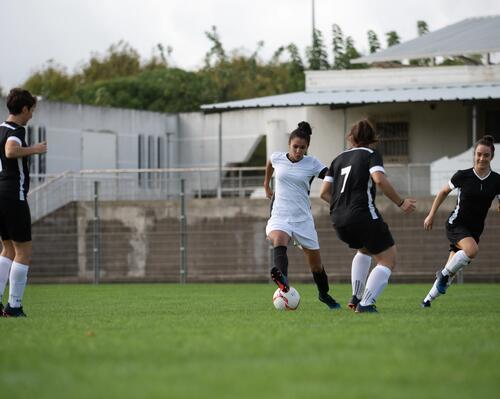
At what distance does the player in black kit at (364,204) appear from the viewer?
1191cm

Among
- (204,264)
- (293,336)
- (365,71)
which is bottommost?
(204,264)

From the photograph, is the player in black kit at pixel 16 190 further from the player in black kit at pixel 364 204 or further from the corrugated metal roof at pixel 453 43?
the corrugated metal roof at pixel 453 43

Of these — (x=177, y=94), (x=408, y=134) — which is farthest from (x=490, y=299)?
(x=177, y=94)

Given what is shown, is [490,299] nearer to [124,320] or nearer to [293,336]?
[124,320]

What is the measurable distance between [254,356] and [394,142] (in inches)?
1155

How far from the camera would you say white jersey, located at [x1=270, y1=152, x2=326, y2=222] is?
13180 mm

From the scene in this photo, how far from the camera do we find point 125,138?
46.0 m

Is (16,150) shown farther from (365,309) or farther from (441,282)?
(441,282)

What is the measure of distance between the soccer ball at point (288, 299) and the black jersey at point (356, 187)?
48.9 inches

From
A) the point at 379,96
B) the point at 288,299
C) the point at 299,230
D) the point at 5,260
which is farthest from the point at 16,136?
the point at 379,96

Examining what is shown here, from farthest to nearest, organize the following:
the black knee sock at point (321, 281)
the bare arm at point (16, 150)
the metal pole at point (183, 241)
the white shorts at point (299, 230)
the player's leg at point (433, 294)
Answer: the metal pole at point (183, 241), the player's leg at point (433, 294), the black knee sock at point (321, 281), the white shorts at point (299, 230), the bare arm at point (16, 150)

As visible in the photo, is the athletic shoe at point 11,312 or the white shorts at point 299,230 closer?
the athletic shoe at point 11,312

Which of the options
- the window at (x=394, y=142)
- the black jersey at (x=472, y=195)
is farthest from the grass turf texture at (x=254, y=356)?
the window at (x=394, y=142)

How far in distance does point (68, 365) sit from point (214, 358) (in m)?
0.89
